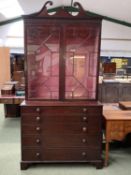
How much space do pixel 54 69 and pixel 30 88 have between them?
0.45m

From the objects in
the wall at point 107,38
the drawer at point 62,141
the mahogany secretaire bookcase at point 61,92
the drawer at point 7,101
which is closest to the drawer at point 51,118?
the mahogany secretaire bookcase at point 61,92

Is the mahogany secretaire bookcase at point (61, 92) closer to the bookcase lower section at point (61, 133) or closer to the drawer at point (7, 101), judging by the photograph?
the bookcase lower section at point (61, 133)

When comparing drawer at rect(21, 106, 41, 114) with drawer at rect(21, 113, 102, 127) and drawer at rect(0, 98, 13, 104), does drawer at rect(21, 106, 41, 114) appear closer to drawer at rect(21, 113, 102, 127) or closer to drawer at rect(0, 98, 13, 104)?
drawer at rect(21, 113, 102, 127)

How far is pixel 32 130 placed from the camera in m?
3.12

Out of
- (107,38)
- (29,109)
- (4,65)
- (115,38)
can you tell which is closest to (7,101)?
(29,109)

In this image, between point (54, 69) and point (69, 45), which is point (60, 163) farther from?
point (69, 45)

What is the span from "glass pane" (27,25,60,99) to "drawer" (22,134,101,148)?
1.92ft

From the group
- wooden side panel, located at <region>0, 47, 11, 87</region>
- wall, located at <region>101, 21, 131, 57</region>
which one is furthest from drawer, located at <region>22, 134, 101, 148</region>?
wall, located at <region>101, 21, 131, 57</region>

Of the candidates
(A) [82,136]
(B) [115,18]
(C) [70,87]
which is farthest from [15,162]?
(B) [115,18]

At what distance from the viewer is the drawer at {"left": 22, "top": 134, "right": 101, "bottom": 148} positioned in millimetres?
3137

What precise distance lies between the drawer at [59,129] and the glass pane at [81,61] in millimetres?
420

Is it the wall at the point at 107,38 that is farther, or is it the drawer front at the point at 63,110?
the wall at the point at 107,38

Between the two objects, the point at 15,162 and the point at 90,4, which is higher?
the point at 90,4

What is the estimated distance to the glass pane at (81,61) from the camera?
124 inches
